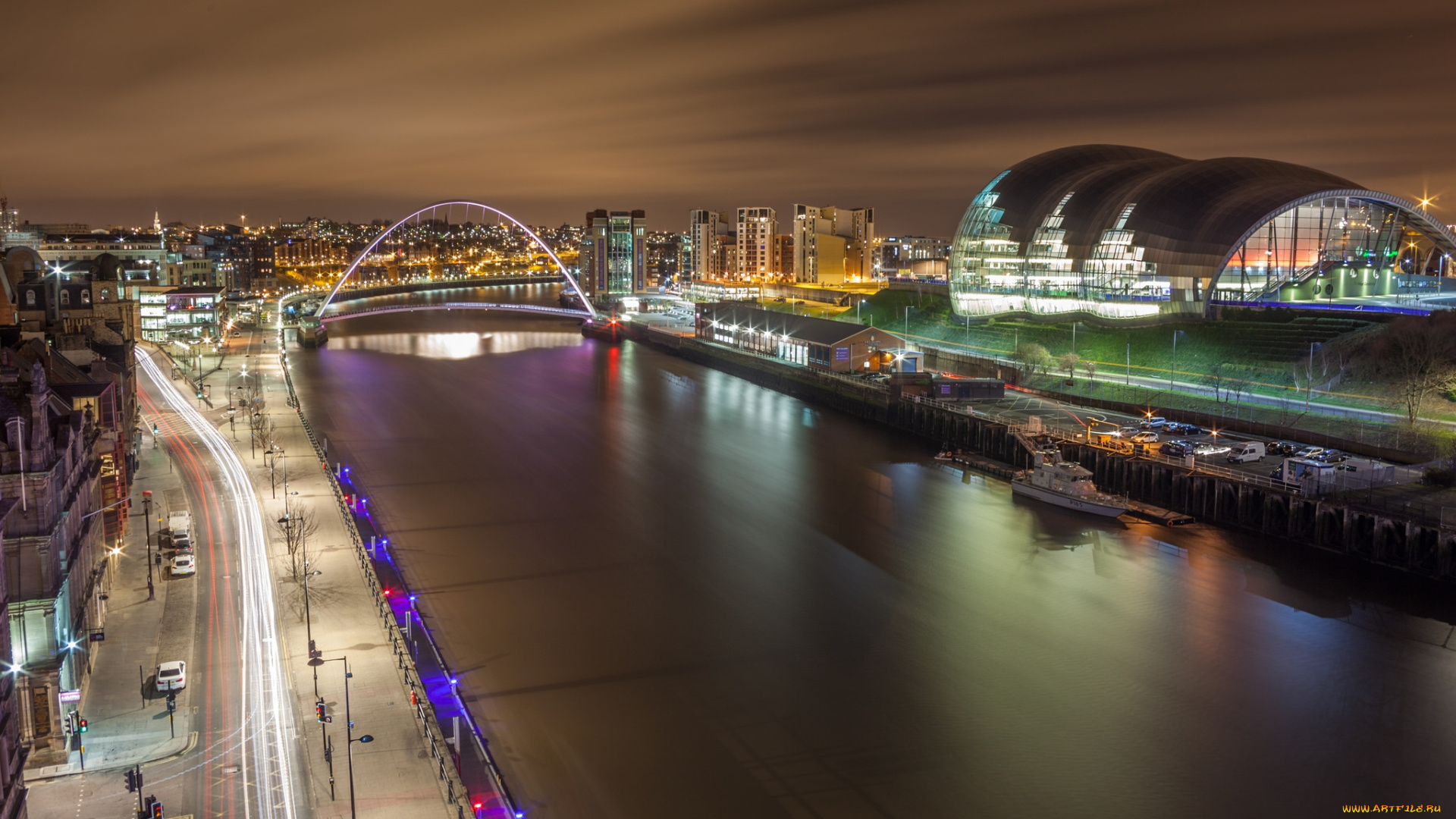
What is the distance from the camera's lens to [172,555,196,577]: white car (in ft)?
44.9

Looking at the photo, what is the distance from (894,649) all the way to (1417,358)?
50.0 ft

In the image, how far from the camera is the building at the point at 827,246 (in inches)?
3105

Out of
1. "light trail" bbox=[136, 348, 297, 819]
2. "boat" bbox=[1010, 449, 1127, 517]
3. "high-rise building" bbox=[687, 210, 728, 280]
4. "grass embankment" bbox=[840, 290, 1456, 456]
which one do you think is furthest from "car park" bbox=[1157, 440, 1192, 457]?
"high-rise building" bbox=[687, 210, 728, 280]

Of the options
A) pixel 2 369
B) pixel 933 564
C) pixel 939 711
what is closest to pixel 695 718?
pixel 939 711

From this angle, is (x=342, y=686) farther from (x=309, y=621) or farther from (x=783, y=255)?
(x=783, y=255)

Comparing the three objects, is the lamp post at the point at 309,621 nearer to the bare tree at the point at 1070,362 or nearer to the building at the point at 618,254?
the bare tree at the point at 1070,362

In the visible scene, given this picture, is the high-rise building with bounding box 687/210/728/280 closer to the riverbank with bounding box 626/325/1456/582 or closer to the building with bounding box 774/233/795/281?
the building with bounding box 774/233/795/281

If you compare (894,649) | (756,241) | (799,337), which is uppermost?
(756,241)

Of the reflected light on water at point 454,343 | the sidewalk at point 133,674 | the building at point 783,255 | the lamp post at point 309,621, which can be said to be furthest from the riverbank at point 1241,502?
the building at point 783,255

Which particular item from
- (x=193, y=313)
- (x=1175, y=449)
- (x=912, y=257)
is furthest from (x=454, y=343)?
(x=912, y=257)

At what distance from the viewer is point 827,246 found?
260ft

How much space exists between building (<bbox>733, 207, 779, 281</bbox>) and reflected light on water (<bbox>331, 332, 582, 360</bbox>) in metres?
29.6

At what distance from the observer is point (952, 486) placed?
21.9m

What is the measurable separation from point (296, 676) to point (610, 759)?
321 centimetres
